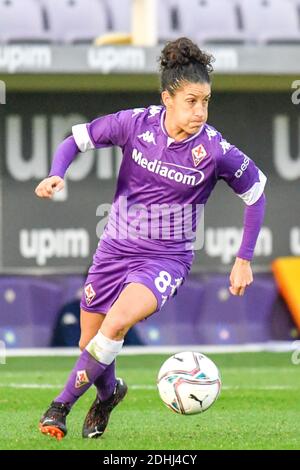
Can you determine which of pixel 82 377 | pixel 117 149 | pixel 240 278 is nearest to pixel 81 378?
pixel 82 377

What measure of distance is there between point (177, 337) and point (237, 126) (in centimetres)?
320

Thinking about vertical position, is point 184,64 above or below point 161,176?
above

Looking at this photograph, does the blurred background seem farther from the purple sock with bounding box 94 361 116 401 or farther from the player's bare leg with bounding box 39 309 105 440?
the player's bare leg with bounding box 39 309 105 440

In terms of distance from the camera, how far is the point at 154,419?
356 inches

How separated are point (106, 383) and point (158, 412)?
5.59 ft

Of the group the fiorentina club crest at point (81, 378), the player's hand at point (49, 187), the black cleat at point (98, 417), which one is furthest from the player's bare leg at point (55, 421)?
the player's hand at point (49, 187)

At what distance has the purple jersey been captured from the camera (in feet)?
25.4

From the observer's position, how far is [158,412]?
9555mm

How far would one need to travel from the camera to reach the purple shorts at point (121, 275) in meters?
7.56

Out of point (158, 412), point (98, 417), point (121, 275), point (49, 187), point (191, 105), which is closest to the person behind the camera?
point (49, 187)

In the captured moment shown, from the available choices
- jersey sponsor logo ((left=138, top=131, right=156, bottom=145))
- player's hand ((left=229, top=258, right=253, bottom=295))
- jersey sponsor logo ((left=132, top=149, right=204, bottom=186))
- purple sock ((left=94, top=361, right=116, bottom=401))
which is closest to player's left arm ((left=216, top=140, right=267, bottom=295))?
player's hand ((left=229, top=258, right=253, bottom=295))

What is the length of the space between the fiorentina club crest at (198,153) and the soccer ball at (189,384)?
126cm

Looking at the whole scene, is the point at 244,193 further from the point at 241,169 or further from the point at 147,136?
the point at 147,136

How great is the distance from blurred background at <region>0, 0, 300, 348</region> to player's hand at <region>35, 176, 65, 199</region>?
28.1 feet
